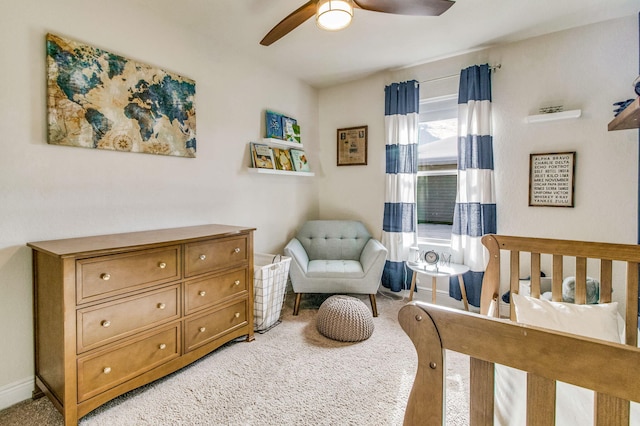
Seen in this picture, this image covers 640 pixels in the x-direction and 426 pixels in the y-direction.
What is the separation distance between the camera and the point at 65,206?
179 cm

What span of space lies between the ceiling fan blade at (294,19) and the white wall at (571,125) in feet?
5.96

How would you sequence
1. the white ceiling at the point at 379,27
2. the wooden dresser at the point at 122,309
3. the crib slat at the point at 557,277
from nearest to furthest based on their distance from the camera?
the wooden dresser at the point at 122,309, the crib slat at the point at 557,277, the white ceiling at the point at 379,27

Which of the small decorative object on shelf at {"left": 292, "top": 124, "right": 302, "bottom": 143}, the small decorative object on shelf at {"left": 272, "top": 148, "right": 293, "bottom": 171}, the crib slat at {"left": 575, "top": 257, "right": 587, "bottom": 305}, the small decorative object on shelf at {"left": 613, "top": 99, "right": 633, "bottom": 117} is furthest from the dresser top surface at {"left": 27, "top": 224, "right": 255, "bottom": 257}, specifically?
the small decorative object on shelf at {"left": 613, "top": 99, "right": 633, "bottom": 117}

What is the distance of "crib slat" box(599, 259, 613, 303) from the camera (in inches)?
58.2

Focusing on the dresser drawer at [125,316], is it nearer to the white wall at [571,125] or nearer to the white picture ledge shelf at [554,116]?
the white wall at [571,125]

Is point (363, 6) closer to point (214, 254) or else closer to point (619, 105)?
point (214, 254)

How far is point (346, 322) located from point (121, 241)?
5.36 feet

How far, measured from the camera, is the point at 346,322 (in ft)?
7.63

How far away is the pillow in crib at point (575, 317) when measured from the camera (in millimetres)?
1344

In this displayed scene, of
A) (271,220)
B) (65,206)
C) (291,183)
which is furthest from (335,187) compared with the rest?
(65,206)

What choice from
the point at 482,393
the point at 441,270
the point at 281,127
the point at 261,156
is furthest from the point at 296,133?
the point at 482,393

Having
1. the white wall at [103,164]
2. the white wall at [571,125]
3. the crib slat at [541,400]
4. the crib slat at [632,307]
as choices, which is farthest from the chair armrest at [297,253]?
the crib slat at [541,400]

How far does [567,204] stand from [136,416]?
11.0ft

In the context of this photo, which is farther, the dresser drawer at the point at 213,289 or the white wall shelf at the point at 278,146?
the white wall shelf at the point at 278,146
